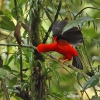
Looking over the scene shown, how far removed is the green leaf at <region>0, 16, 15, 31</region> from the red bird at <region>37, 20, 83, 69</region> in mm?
318

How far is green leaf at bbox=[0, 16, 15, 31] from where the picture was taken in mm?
1784

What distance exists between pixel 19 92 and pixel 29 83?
8 centimetres

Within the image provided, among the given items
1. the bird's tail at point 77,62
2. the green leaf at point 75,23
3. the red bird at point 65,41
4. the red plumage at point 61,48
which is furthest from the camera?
the bird's tail at point 77,62

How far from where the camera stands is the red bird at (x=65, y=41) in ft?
4.74

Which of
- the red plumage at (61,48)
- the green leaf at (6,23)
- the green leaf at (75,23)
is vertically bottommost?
the red plumage at (61,48)

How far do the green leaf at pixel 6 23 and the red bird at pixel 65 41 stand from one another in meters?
0.32

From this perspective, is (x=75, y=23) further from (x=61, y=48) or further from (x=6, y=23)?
(x=6, y=23)

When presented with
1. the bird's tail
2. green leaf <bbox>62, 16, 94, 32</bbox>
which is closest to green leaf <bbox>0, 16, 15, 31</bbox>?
the bird's tail

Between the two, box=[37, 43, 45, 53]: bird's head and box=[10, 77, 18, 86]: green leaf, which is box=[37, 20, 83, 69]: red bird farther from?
box=[10, 77, 18, 86]: green leaf

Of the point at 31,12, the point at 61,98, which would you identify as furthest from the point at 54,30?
the point at 61,98

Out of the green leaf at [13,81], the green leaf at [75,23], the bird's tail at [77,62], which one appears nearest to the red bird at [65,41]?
the bird's tail at [77,62]

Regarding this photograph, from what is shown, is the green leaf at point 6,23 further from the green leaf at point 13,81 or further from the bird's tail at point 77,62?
the bird's tail at point 77,62

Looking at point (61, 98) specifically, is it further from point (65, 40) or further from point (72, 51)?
point (65, 40)

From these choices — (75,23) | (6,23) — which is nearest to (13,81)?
(6,23)
